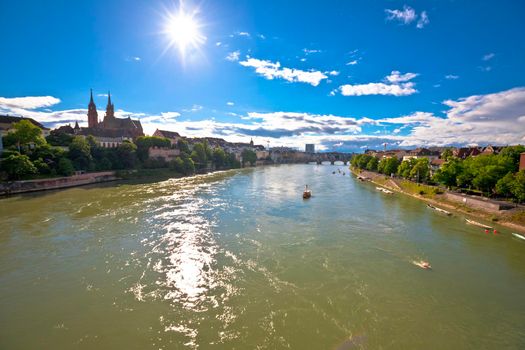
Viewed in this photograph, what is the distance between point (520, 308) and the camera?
11250mm

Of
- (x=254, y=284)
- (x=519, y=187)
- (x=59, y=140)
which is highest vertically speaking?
(x=59, y=140)

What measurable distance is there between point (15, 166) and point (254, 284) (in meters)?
38.4

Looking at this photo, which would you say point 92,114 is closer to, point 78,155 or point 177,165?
point 177,165

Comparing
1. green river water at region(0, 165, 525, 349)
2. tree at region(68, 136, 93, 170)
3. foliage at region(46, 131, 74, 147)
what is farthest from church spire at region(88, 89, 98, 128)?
green river water at region(0, 165, 525, 349)

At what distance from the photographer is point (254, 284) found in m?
12.3

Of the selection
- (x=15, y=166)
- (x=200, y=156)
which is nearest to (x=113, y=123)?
(x=200, y=156)

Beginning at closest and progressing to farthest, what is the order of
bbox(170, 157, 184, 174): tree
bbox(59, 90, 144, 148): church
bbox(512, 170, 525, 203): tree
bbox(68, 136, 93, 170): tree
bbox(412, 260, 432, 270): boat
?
bbox(412, 260, 432, 270): boat < bbox(512, 170, 525, 203): tree < bbox(68, 136, 93, 170): tree < bbox(170, 157, 184, 174): tree < bbox(59, 90, 144, 148): church

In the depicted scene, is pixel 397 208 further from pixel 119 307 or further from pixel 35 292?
pixel 35 292

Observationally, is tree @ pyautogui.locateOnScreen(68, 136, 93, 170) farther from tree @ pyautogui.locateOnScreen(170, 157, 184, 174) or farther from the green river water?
the green river water

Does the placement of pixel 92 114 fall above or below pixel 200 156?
above

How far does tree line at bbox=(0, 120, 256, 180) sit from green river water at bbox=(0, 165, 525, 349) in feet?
54.6

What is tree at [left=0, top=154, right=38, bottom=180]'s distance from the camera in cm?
3450

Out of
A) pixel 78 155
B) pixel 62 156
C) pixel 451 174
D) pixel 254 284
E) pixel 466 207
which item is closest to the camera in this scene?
pixel 254 284

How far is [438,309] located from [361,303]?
9.91 feet
